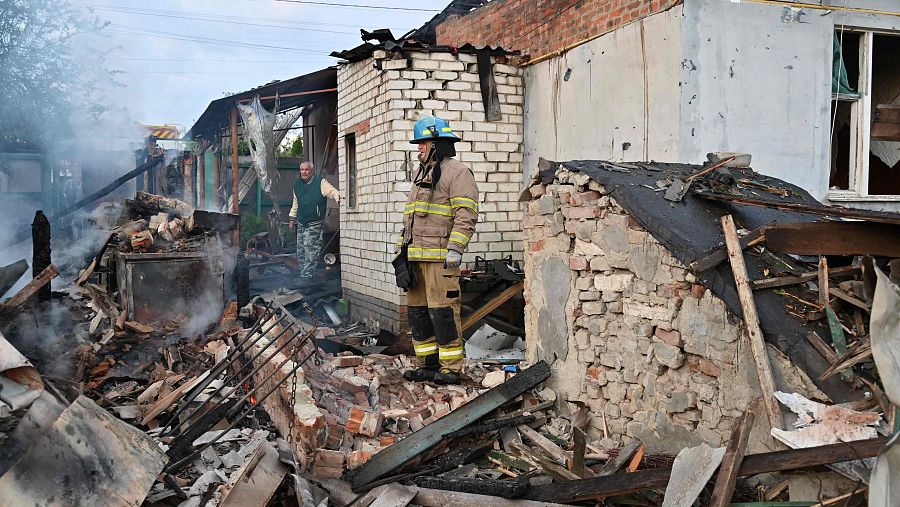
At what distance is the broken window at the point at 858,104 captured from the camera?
6.99 meters

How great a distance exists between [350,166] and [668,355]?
6843 mm

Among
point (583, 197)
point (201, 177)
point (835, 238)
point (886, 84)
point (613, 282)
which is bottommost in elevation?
point (613, 282)

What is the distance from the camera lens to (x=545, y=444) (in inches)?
168

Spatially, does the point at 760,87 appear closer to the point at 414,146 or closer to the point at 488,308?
the point at 488,308

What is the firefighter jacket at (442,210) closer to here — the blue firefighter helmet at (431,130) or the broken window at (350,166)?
the blue firefighter helmet at (431,130)

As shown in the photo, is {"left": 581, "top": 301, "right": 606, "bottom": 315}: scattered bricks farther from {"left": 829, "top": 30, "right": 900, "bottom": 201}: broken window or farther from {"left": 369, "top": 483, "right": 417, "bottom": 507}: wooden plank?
{"left": 829, "top": 30, "right": 900, "bottom": 201}: broken window

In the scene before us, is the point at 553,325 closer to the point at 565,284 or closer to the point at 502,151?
the point at 565,284

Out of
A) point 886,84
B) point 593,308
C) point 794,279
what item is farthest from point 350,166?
point 794,279

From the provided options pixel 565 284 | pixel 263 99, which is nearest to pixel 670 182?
pixel 565 284

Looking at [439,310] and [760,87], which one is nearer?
[439,310]

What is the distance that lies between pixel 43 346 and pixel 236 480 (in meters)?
3.76

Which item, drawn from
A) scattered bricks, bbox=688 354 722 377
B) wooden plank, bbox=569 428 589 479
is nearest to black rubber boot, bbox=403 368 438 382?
wooden plank, bbox=569 428 589 479

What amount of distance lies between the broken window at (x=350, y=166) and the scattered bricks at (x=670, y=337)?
6.53 m

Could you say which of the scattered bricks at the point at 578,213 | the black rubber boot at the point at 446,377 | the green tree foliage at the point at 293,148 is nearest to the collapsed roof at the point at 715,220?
the scattered bricks at the point at 578,213
